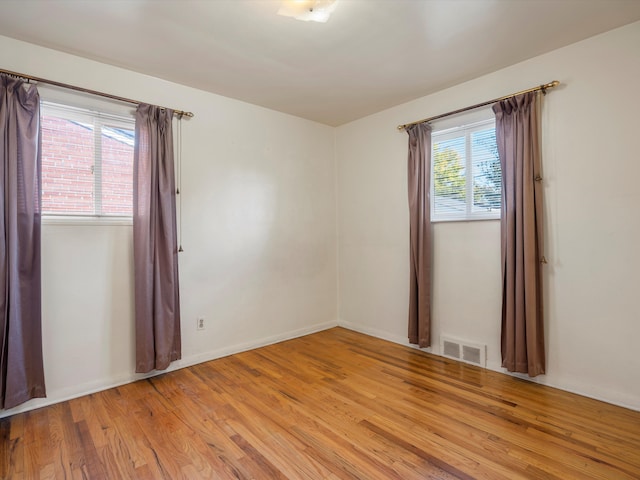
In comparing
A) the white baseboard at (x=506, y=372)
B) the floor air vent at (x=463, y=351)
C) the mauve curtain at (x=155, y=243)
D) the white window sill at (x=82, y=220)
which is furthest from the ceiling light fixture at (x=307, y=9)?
the white baseboard at (x=506, y=372)

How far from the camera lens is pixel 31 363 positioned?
93.1 inches

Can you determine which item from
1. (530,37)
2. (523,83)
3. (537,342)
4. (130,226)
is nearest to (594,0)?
(530,37)

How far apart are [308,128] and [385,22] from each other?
6.95 ft

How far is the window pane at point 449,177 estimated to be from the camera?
3.27 metres

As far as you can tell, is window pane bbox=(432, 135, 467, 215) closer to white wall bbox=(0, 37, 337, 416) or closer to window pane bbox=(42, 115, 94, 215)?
white wall bbox=(0, 37, 337, 416)

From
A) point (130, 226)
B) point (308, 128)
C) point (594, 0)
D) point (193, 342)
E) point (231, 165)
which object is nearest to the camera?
point (594, 0)

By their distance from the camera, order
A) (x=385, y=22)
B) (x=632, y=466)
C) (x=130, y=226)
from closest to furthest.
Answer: (x=632, y=466)
(x=385, y=22)
(x=130, y=226)

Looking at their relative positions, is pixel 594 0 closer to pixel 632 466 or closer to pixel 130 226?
pixel 632 466

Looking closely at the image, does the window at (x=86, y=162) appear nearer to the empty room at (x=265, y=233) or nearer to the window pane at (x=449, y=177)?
the empty room at (x=265, y=233)

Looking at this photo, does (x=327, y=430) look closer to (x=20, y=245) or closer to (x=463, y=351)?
(x=463, y=351)

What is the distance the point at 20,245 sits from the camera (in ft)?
7.61

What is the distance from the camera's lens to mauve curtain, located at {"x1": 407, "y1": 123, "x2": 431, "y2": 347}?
11.1 feet

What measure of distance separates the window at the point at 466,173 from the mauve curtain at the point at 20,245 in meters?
3.43

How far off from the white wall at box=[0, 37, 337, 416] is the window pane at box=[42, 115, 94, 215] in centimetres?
18
